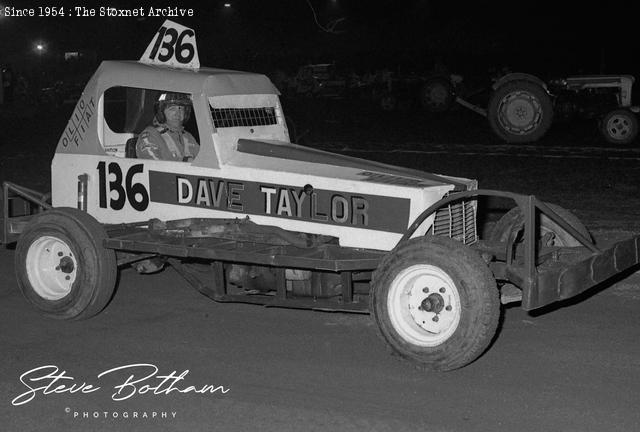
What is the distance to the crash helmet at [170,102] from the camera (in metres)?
7.71

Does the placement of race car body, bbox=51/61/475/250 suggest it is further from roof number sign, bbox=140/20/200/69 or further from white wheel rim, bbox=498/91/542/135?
white wheel rim, bbox=498/91/542/135

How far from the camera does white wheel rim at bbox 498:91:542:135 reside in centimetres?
1864

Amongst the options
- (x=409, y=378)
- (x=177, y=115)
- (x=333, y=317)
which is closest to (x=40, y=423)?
(x=409, y=378)

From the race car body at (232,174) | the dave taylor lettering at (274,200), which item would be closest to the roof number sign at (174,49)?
the race car body at (232,174)

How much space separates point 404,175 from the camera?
6793 millimetres

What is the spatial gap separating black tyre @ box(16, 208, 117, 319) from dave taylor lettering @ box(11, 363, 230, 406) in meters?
0.95

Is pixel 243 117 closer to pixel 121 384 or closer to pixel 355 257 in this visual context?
pixel 355 257

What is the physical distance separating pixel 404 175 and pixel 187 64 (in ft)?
7.56

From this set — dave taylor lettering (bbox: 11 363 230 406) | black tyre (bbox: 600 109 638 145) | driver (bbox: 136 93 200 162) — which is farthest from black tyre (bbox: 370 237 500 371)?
black tyre (bbox: 600 109 638 145)

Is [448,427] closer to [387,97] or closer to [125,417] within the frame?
[125,417]

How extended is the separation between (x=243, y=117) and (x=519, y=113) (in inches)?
490

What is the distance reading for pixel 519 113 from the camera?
18984 millimetres

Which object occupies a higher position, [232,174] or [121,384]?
[232,174]

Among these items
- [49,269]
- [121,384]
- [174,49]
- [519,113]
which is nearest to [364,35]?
[519,113]
